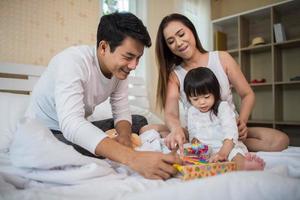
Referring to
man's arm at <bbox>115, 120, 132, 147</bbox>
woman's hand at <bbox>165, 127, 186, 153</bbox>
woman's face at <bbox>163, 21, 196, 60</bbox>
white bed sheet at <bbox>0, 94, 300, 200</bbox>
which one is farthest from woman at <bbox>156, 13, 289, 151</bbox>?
white bed sheet at <bbox>0, 94, 300, 200</bbox>

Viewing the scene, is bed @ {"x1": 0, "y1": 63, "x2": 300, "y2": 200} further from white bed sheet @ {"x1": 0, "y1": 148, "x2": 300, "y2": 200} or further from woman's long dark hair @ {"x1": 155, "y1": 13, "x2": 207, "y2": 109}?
woman's long dark hair @ {"x1": 155, "y1": 13, "x2": 207, "y2": 109}

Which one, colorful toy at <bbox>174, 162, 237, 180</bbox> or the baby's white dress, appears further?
the baby's white dress

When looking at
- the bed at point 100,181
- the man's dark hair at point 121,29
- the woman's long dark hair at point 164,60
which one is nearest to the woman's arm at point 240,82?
the woman's long dark hair at point 164,60

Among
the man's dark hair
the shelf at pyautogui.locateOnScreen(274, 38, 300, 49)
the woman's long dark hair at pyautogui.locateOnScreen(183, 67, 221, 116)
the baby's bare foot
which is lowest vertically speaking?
the baby's bare foot

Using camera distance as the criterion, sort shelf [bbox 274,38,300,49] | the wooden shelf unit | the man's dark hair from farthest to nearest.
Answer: the wooden shelf unit < shelf [bbox 274,38,300,49] < the man's dark hair

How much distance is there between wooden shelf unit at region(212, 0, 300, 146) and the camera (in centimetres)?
268

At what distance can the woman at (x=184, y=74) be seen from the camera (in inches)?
52.2

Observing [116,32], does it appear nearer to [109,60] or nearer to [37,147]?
[109,60]

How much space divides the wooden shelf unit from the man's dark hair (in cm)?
207

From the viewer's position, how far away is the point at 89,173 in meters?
0.68

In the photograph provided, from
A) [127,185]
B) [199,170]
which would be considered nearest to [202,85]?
[199,170]

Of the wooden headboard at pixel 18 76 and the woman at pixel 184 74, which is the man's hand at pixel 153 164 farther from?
the wooden headboard at pixel 18 76

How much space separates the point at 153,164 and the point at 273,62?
2.37 meters

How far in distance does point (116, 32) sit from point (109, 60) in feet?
0.38
